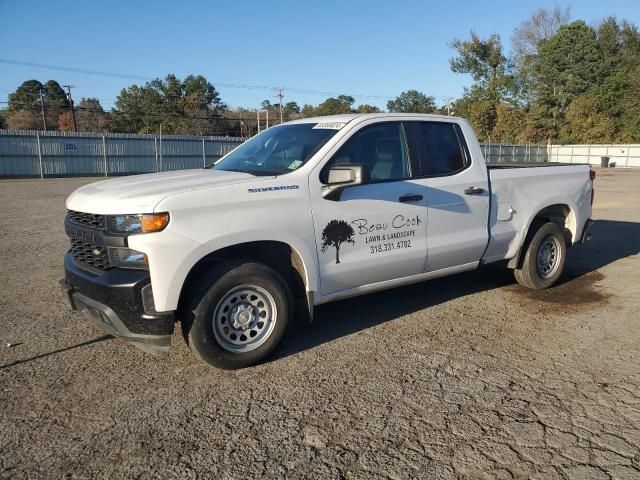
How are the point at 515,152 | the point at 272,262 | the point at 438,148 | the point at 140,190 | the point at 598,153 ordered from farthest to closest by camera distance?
the point at 598,153 → the point at 515,152 → the point at 438,148 → the point at 272,262 → the point at 140,190

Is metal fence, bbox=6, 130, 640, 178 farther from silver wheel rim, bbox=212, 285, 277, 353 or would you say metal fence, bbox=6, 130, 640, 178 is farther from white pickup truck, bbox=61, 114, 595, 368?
silver wheel rim, bbox=212, 285, 277, 353

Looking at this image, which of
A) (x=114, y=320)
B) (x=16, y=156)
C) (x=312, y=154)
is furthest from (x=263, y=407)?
(x=16, y=156)

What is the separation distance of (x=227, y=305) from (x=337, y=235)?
103cm

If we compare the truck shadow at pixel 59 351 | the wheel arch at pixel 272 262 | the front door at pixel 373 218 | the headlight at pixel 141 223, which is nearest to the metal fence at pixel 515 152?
the front door at pixel 373 218

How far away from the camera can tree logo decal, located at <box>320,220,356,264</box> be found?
4.09m

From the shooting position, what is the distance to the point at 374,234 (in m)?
4.36

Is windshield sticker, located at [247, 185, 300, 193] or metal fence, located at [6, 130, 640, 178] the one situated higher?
metal fence, located at [6, 130, 640, 178]

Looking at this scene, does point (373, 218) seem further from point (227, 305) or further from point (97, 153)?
point (97, 153)

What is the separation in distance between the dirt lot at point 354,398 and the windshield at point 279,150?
1.50 m

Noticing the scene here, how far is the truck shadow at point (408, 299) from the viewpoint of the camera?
15.1ft

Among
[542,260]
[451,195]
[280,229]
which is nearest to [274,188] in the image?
[280,229]

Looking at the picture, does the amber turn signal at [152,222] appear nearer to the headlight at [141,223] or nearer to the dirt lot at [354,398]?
the headlight at [141,223]

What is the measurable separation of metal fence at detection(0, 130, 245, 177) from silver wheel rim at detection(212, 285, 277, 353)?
29.0 metres

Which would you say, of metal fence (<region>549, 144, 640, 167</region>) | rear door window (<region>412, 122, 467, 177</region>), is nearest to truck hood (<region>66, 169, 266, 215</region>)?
rear door window (<region>412, 122, 467, 177</region>)
